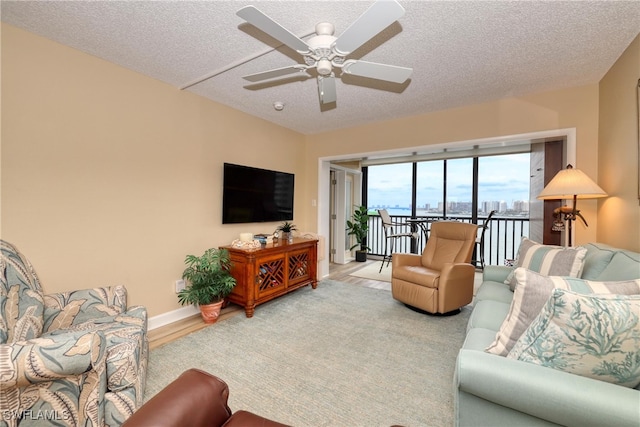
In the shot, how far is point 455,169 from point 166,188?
17.1 feet

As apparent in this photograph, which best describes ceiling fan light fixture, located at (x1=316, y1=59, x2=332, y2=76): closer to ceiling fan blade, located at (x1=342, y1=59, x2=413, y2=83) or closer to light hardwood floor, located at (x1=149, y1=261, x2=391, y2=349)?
ceiling fan blade, located at (x1=342, y1=59, x2=413, y2=83)

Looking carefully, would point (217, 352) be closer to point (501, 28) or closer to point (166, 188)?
point (166, 188)

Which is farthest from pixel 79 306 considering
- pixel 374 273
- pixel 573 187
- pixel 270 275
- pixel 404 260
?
pixel 374 273

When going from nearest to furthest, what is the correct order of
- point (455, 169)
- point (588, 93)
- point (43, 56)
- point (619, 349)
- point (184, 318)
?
1. point (619, 349)
2. point (43, 56)
3. point (588, 93)
4. point (184, 318)
5. point (455, 169)

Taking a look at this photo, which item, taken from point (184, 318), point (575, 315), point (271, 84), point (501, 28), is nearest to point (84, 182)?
point (184, 318)

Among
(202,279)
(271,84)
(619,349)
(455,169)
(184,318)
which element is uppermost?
(271,84)

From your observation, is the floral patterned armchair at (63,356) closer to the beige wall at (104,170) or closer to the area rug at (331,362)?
the area rug at (331,362)

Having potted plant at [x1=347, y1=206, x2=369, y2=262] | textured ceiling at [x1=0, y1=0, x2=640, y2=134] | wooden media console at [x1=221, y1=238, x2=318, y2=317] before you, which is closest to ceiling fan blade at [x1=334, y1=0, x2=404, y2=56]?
textured ceiling at [x1=0, y1=0, x2=640, y2=134]

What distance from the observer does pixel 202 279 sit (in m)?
2.73

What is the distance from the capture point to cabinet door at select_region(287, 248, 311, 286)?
3537 mm

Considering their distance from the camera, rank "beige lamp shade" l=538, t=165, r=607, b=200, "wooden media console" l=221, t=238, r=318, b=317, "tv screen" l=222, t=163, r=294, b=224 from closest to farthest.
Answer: "beige lamp shade" l=538, t=165, r=607, b=200 → "wooden media console" l=221, t=238, r=318, b=317 → "tv screen" l=222, t=163, r=294, b=224

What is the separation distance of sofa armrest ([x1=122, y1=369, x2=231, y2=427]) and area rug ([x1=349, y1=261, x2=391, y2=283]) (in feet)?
12.4

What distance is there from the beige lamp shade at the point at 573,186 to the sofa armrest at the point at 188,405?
2803 millimetres

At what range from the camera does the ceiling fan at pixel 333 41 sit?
1251mm
